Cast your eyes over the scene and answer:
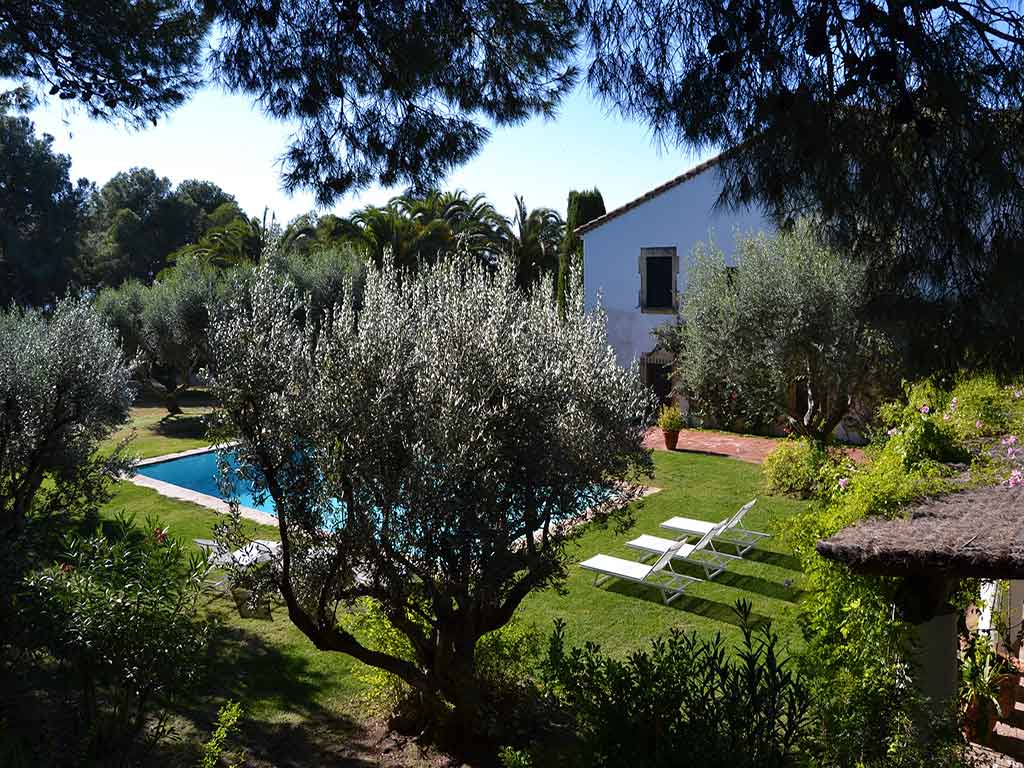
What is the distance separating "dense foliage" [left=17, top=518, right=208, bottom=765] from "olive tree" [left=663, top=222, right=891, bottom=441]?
11008 millimetres

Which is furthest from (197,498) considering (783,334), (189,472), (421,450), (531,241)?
(531,241)

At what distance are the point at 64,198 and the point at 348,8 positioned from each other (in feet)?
137

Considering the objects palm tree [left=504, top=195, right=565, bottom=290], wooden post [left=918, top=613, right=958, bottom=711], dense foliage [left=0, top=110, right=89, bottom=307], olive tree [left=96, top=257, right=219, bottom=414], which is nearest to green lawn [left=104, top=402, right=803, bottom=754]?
wooden post [left=918, top=613, right=958, bottom=711]

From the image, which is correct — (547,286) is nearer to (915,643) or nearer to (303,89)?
(303,89)

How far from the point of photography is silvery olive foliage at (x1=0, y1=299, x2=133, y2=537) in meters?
8.77

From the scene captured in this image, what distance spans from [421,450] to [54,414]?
655cm

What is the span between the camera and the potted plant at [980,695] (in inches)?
247

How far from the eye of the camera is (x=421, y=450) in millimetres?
4953

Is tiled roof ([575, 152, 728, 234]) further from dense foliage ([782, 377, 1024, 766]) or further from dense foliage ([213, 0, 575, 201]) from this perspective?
dense foliage ([213, 0, 575, 201])

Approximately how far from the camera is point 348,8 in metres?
5.27

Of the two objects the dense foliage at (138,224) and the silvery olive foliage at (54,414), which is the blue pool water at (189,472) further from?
the dense foliage at (138,224)

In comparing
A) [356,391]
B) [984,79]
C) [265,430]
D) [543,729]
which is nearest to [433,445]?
[356,391]

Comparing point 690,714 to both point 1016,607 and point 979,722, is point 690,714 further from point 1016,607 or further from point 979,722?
point 1016,607

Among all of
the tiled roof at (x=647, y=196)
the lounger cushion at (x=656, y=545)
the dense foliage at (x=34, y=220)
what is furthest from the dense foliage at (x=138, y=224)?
the lounger cushion at (x=656, y=545)
